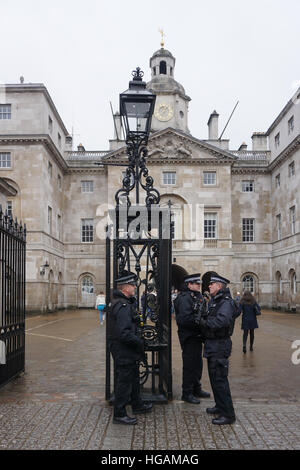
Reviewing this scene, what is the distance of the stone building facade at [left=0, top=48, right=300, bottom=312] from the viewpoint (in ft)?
108

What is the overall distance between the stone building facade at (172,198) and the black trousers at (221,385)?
26.6 meters

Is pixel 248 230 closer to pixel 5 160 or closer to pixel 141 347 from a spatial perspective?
pixel 5 160

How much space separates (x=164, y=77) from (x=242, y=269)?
19.3m

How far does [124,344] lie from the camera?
6535 millimetres

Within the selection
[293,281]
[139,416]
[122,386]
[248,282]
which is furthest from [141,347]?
[248,282]

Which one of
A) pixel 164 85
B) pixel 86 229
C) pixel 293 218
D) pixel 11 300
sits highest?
pixel 164 85

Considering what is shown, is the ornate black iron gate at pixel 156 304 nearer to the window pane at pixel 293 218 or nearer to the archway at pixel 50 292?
the archway at pixel 50 292

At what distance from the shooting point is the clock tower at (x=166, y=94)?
45188 mm

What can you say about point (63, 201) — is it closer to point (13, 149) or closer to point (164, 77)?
point (13, 149)

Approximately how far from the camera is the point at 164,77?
45.7 m

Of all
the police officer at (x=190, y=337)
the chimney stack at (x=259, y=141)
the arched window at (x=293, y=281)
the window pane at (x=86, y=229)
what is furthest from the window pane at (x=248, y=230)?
the police officer at (x=190, y=337)

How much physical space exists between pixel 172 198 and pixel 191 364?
31.3 metres

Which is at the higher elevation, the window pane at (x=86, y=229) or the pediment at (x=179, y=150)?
the pediment at (x=179, y=150)
